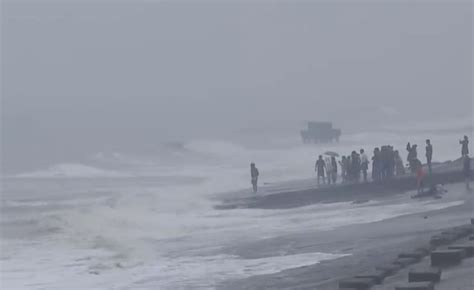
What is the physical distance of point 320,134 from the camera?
272 feet

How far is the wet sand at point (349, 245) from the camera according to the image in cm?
1744

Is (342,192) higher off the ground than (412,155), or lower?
lower

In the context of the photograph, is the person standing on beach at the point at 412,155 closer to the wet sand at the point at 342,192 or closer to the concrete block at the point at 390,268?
the wet sand at the point at 342,192

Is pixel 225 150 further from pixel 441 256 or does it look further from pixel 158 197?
pixel 441 256

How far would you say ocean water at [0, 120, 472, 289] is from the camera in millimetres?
20359

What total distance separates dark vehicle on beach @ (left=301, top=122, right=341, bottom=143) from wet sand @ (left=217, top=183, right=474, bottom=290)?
54228mm

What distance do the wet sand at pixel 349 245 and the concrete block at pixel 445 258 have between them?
133cm

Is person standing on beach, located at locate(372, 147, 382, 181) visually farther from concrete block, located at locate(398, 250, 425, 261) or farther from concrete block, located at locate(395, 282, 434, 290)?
concrete block, located at locate(395, 282, 434, 290)

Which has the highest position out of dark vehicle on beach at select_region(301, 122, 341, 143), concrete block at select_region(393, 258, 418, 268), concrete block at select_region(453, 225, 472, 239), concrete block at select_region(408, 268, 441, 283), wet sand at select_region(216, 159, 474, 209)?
dark vehicle on beach at select_region(301, 122, 341, 143)

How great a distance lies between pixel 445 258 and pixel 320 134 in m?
68.2

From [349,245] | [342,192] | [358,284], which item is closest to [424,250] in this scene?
[358,284]

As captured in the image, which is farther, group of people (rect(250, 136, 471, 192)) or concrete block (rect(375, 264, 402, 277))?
group of people (rect(250, 136, 471, 192))

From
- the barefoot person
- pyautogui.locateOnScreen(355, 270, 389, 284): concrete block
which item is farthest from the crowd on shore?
pyautogui.locateOnScreen(355, 270, 389, 284): concrete block

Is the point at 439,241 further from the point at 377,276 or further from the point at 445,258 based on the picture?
the point at 377,276
